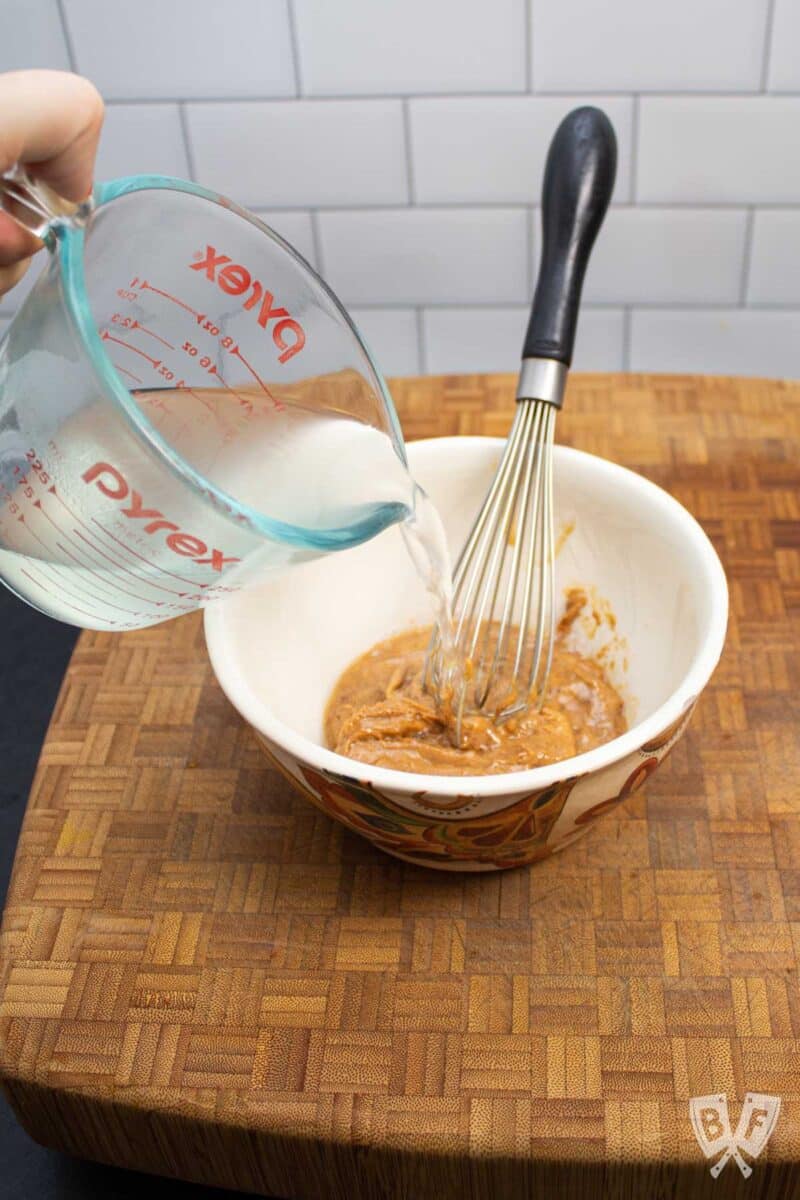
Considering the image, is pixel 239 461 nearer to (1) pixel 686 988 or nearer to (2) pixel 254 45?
(1) pixel 686 988

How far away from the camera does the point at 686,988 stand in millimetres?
528

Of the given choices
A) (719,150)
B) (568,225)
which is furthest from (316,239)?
(568,225)

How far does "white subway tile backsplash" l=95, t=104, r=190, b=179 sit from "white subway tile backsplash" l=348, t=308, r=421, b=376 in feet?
0.68

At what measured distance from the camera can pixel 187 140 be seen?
1060mm

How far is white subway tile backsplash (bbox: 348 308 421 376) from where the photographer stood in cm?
115

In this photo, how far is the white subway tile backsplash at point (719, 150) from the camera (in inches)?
39.4

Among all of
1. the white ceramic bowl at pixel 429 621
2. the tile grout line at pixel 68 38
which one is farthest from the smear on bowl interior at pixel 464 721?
the tile grout line at pixel 68 38

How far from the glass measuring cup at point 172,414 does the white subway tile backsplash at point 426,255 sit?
1.87 feet

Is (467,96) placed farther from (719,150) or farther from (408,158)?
(719,150)

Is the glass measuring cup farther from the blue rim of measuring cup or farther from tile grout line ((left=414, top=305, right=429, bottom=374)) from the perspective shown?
tile grout line ((left=414, top=305, right=429, bottom=374))

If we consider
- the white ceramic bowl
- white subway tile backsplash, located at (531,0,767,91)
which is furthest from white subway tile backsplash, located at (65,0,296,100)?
the white ceramic bowl

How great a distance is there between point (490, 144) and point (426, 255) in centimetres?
11

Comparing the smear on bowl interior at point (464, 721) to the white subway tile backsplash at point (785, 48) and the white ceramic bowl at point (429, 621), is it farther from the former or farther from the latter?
the white subway tile backsplash at point (785, 48)

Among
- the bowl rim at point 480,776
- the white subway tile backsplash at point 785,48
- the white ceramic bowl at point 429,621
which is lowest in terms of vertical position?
the white ceramic bowl at point 429,621
